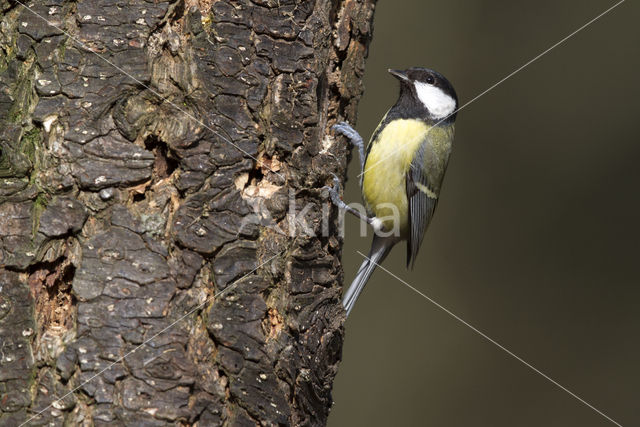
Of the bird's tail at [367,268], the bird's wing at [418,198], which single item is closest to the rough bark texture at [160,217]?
the bird's tail at [367,268]

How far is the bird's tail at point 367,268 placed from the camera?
11.3 ft

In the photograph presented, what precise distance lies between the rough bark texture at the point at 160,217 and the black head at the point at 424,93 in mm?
1290

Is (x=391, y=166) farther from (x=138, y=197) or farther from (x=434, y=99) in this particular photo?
(x=138, y=197)

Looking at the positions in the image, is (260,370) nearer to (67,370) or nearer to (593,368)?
(67,370)

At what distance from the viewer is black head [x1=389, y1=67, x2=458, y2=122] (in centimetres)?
360

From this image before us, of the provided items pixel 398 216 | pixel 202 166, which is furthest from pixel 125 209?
pixel 398 216

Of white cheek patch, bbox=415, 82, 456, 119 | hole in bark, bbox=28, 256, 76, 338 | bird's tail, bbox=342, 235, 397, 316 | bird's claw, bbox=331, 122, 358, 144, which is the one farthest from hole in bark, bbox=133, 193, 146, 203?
white cheek patch, bbox=415, 82, 456, 119

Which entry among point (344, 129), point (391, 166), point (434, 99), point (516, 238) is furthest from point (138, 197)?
point (516, 238)

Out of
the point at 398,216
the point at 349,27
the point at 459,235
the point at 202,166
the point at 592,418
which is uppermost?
the point at 349,27

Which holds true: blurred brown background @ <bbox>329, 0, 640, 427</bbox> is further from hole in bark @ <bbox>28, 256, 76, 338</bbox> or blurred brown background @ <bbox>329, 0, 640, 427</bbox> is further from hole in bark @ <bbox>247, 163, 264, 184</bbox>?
hole in bark @ <bbox>28, 256, 76, 338</bbox>

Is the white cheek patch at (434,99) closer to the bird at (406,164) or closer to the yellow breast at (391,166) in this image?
the bird at (406,164)

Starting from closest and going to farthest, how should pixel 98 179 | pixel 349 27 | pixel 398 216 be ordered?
pixel 98 179
pixel 349 27
pixel 398 216

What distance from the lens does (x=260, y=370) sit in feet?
6.99

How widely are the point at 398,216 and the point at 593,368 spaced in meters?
2.23
